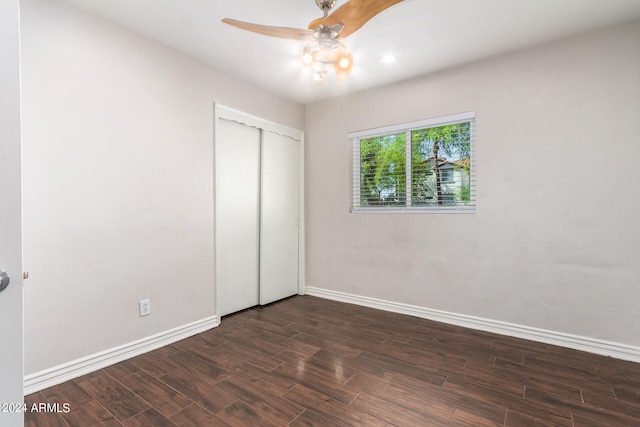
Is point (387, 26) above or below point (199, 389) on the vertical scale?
above

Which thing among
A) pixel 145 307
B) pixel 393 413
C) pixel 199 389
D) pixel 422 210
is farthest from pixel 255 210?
pixel 393 413

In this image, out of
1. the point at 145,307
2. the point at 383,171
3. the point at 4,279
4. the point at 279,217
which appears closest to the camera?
the point at 4,279

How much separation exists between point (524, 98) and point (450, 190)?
0.99m

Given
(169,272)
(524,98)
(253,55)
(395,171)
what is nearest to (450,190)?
(395,171)

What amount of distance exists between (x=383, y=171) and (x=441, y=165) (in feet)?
2.10

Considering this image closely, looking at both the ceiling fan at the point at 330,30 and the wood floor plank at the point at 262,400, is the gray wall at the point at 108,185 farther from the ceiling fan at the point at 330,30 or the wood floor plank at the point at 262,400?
the ceiling fan at the point at 330,30

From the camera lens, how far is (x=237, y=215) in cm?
324

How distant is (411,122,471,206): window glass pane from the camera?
2.93 m

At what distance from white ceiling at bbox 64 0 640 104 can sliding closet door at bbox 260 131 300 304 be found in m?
0.99

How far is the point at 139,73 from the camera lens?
2348 millimetres

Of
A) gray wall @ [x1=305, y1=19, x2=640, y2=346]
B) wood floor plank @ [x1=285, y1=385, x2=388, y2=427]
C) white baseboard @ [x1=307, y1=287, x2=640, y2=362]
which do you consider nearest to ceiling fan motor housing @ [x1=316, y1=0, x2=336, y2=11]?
gray wall @ [x1=305, y1=19, x2=640, y2=346]

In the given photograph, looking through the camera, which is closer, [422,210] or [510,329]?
[510,329]

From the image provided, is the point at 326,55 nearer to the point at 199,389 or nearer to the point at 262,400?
the point at 262,400

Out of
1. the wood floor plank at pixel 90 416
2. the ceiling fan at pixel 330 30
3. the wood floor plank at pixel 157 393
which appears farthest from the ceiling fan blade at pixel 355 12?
the wood floor plank at pixel 90 416
